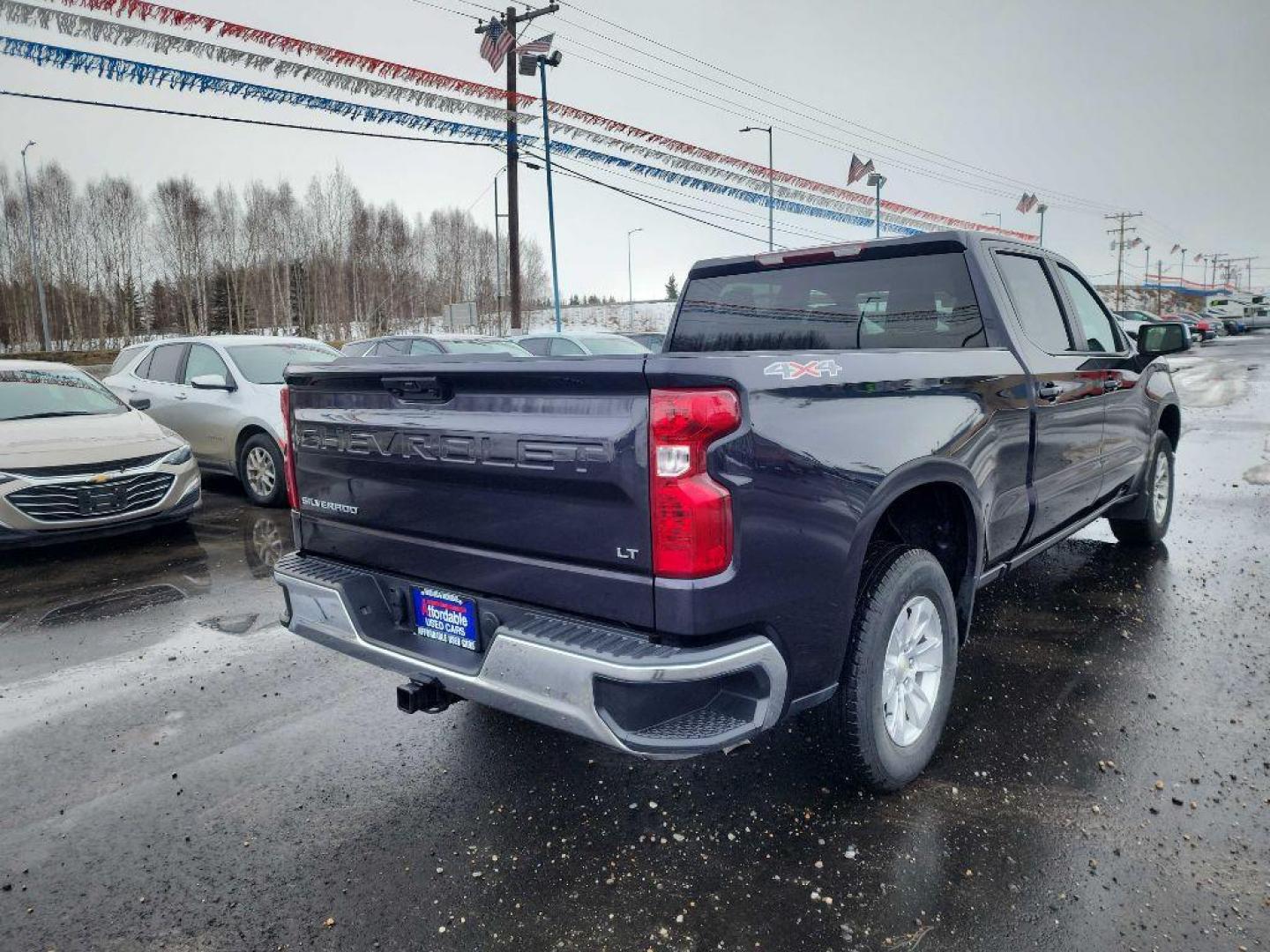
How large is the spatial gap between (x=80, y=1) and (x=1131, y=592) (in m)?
13.3

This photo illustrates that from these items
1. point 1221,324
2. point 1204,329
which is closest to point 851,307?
point 1204,329

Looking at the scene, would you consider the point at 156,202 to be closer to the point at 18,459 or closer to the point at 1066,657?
the point at 18,459

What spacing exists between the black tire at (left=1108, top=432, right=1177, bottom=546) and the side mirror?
34.4 inches

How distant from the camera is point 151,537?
7367 millimetres

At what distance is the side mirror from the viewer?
4.87m

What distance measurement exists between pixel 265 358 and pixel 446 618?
7.46 m

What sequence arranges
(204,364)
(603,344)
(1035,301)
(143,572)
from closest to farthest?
(1035,301) < (143,572) < (204,364) < (603,344)

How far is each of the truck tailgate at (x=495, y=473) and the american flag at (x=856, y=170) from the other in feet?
90.2

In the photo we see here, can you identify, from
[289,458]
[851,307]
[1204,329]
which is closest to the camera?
[289,458]

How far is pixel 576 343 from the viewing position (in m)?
14.4

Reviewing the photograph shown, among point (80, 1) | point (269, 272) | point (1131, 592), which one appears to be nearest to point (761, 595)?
point (1131, 592)

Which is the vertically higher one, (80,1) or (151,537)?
(80,1)

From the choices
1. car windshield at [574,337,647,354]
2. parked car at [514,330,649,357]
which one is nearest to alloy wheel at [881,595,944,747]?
parked car at [514,330,649,357]

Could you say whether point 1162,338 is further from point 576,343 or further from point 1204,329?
point 1204,329
